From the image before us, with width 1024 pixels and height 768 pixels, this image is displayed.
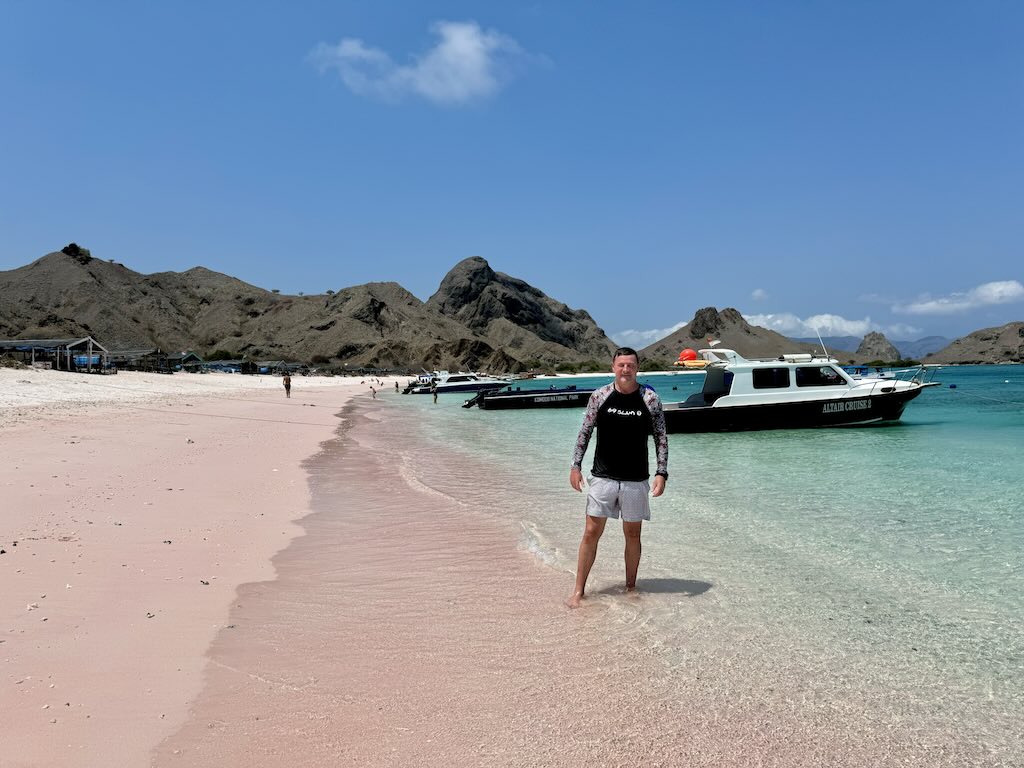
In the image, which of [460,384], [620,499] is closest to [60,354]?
[460,384]

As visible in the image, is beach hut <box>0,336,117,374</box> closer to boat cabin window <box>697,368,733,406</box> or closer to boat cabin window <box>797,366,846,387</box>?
boat cabin window <box>697,368,733,406</box>

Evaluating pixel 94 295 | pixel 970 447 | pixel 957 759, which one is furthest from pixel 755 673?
pixel 94 295

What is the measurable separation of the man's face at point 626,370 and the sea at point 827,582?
1.83 meters

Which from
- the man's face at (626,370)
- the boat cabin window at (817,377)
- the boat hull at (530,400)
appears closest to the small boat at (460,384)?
the boat hull at (530,400)

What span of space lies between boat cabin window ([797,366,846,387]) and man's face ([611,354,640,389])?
1939 centimetres

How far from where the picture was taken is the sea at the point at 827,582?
13.0 ft

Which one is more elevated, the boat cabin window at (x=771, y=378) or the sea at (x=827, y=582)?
the boat cabin window at (x=771, y=378)

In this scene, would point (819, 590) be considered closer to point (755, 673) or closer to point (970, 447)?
point (755, 673)

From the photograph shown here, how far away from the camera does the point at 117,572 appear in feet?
18.8

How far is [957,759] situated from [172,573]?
5802mm

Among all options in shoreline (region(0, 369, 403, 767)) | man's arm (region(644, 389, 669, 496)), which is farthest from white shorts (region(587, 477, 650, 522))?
shoreline (region(0, 369, 403, 767))

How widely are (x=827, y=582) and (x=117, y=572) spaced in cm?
646

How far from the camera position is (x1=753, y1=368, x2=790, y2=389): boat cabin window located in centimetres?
2233

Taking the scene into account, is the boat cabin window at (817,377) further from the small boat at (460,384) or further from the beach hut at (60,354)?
the beach hut at (60,354)
